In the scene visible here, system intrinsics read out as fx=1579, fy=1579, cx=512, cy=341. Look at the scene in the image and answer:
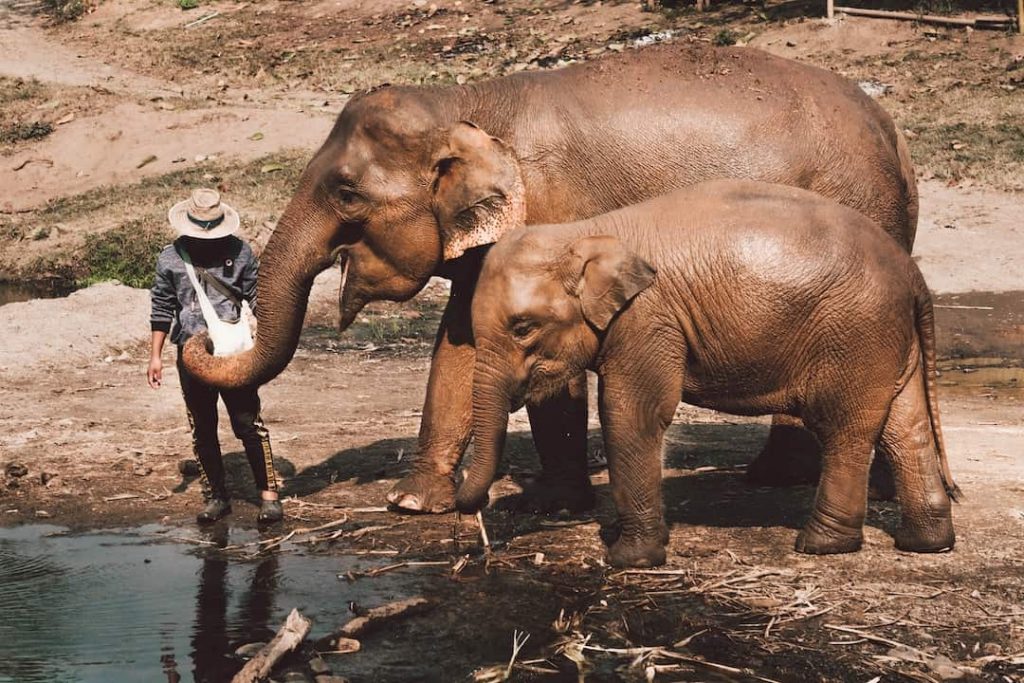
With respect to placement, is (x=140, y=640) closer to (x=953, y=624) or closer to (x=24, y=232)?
(x=953, y=624)

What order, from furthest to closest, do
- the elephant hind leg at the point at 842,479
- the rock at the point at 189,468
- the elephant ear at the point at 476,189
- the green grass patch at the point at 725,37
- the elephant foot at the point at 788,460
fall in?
the green grass patch at the point at 725,37 → the rock at the point at 189,468 → the elephant foot at the point at 788,460 → the elephant ear at the point at 476,189 → the elephant hind leg at the point at 842,479

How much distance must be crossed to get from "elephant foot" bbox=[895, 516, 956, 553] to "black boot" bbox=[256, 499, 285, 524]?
3.51 metres

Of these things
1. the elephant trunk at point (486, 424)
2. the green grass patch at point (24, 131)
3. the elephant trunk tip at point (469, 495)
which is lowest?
the green grass patch at point (24, 131)

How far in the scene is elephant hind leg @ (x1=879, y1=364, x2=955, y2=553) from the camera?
8.04 meters

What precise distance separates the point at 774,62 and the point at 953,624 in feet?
11.7

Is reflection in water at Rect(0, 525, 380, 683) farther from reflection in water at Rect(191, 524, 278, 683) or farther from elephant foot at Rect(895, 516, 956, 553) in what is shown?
elephant foot at Rect(895, 516, 956, 553)

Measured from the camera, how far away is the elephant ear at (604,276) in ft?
25.1

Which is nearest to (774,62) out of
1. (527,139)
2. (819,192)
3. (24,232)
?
(819,192)

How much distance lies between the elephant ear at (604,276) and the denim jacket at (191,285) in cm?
218

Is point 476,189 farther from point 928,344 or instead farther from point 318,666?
point 318,666

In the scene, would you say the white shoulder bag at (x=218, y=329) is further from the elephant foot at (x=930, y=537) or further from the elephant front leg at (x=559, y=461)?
the elephant foot at (x=930, y=537)

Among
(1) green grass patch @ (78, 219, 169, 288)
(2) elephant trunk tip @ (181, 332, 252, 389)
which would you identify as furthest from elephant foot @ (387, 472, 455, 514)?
(1) green grass patch @ (78, 219, 169, 288)

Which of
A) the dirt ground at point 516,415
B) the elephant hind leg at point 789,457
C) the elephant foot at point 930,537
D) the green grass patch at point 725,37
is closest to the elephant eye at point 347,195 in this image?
the dirt ground at point 516,415

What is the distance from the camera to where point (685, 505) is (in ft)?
30.7
